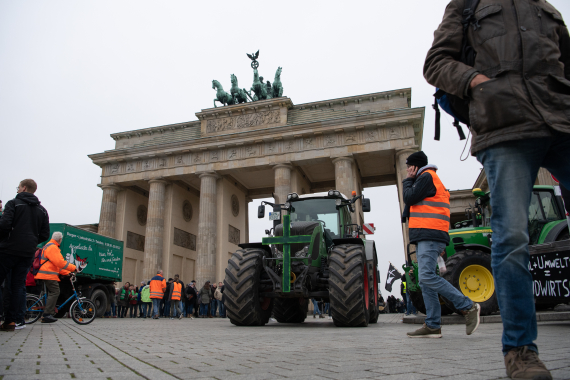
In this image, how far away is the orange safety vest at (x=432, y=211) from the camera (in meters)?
4.72

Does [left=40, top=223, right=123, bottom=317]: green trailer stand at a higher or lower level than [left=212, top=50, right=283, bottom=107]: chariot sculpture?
lower

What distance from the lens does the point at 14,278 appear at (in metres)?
5.82

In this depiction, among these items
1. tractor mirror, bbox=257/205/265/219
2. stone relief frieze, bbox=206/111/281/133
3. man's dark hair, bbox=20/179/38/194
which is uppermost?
stone relief frieze, bbox=206/111/281/133

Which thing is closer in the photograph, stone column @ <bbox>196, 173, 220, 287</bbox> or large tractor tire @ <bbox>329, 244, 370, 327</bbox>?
large tractor tire @ <bbox>329, 244, 370, 327</bbox>

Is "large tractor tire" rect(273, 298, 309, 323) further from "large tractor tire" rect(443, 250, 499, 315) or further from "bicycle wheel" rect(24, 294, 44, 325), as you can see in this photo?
"bicycle wheel" rect(24, 294, 44, 325)

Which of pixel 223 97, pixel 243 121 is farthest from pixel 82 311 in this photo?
pixel 223 97

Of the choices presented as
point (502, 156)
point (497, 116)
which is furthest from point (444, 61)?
point (502, 156)

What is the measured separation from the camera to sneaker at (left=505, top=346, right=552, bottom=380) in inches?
75.0

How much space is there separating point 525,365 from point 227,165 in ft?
95.6

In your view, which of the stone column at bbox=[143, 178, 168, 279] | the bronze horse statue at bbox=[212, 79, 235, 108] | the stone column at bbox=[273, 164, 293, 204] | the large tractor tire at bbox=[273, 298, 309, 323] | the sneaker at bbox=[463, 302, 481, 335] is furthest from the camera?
the bronze horse statue at bbox=[212, 79, 235, 108]

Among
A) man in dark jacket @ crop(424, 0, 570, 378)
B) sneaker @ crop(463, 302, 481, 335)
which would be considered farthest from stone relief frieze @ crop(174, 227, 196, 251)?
man in dark jacket @ crop(424, 0, 570, 378)

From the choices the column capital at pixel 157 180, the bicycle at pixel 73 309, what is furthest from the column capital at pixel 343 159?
the bicycle at pixel 73 309

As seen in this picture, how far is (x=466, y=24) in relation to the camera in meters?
2.53

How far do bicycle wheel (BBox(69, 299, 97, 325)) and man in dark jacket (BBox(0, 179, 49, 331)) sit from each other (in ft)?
8.15
